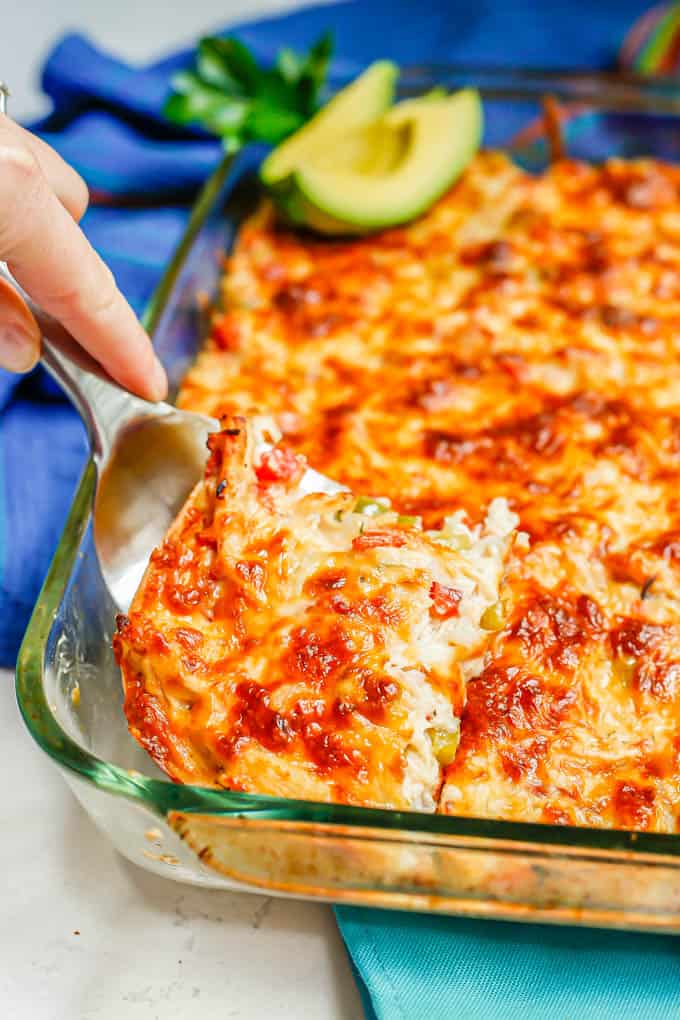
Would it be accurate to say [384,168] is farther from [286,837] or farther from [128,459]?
[286,837]

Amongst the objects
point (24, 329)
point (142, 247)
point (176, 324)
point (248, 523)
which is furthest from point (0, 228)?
point (142, 247)

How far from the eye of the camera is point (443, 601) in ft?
6.07

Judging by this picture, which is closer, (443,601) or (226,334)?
(443,601)

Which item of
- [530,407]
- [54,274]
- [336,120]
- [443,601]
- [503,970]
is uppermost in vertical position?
[54,274]

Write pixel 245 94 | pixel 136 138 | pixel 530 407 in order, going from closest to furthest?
pixel 530 407 < pixel 245 94 < pixel 136 138

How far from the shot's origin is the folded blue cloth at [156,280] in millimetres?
1771

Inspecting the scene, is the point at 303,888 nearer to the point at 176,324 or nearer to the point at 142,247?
the point at 176,324

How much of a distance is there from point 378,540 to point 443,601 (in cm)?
16

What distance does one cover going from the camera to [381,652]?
70.6 inches

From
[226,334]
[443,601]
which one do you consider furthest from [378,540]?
[226,334]

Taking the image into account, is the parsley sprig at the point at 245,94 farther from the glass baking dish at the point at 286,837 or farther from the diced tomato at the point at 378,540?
the diced tomato at the point at 378,540

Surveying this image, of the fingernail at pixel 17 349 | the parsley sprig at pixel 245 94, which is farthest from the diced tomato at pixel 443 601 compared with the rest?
the parsley sprig at pixel 245 94

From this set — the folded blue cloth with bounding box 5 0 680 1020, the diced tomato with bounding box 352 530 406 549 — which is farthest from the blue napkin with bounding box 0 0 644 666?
the diced tomato with bounding box 352 530 406 549

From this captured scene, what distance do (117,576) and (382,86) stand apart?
1.76m
